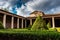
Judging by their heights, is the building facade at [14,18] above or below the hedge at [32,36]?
above

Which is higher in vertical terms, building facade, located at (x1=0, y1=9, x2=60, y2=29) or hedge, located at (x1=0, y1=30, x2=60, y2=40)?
building facade, located at (x1=0, y1=9, x2=60, y2=29)

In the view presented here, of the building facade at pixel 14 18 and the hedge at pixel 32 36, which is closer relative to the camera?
the hedge at pixel 32 36

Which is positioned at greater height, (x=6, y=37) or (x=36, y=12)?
(x=36, y=12)

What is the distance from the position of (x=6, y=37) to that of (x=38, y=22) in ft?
20.3

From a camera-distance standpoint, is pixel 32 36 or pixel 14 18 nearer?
pixel 32 36

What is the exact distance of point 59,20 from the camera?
40000 mm

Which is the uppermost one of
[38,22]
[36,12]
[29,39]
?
[36,12]

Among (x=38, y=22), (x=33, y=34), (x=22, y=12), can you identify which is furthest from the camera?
(x=22, y=12)

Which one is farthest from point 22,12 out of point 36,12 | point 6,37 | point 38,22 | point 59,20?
point 6,37

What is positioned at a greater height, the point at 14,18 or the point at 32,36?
the point at 14,18

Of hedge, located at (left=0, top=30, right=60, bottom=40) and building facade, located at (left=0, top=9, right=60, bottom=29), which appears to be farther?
building facade, located at (left=0, top=9, right=60, bottom=29)

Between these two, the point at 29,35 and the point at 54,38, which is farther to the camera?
the point at 29,35

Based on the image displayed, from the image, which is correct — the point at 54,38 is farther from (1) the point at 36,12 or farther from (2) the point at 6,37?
(1) the point at 36,12

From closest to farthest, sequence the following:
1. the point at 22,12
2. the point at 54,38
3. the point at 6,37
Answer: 1. the point at 54,38
2. the point at 6,37
3. the point at 22,12
